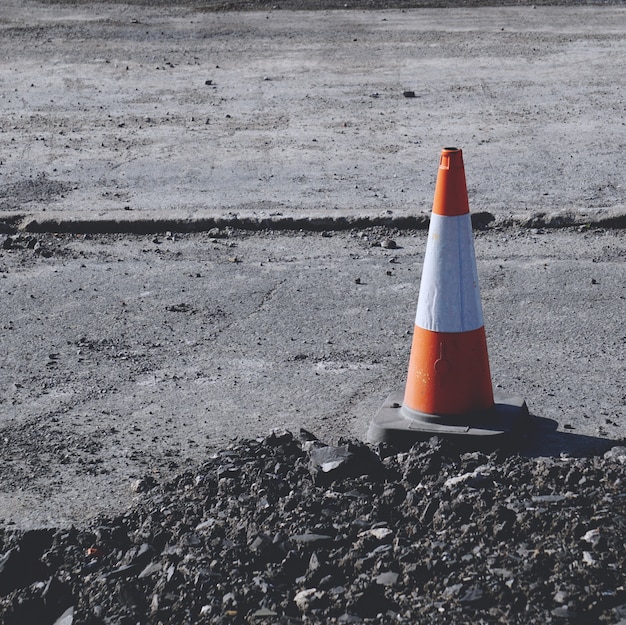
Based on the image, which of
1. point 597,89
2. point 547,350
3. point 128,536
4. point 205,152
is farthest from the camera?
point 597,89

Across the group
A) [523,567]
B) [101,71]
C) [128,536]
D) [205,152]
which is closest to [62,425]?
[128,536]

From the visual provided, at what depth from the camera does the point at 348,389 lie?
4.73 meters

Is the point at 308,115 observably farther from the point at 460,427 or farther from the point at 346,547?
the point at 346,547

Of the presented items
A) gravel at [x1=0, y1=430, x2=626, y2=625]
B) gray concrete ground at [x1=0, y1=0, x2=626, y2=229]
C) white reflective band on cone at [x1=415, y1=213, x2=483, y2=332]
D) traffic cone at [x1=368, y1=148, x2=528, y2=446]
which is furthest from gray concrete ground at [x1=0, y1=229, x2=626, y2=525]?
gray concrete ground at [x1=0, y1=0, x2=626, y2=229]

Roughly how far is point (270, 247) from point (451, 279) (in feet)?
9.26

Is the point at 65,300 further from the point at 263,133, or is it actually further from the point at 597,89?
the point at 597,89

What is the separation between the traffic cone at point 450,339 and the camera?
412cm

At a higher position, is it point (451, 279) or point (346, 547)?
point (451, 279)

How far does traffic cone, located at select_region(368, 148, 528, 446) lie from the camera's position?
4125mm

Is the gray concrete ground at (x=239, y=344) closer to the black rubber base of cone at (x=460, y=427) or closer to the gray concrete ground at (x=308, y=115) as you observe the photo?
the black rubber base of cone at (x=460, y=427)

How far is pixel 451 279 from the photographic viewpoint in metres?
4.14

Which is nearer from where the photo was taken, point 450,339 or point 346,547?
point 346,547

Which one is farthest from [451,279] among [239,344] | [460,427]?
[239,344]

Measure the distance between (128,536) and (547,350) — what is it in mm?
2449
